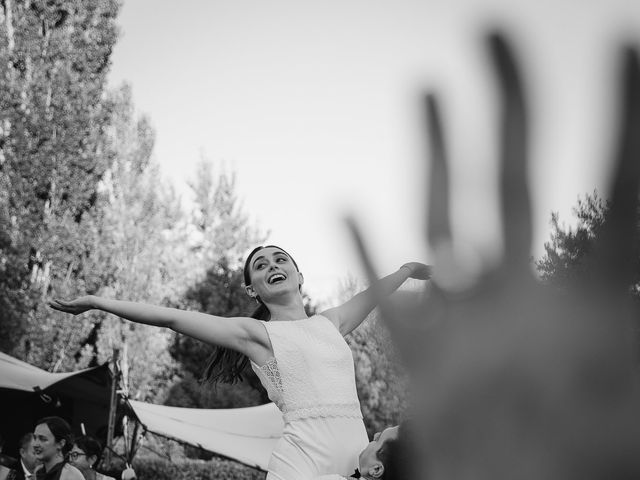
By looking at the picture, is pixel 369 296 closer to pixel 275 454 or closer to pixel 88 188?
pixel 275 454

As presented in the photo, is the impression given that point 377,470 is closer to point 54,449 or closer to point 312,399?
point 312,399

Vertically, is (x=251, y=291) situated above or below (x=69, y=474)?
above

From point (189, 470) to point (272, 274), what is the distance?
1577 centimetres

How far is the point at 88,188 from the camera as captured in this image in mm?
17016

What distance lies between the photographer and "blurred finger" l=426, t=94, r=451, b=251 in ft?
1.61

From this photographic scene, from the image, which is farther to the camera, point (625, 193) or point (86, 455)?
point (86, 455)

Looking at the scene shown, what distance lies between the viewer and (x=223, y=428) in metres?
12.4

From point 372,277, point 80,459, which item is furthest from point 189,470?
point 372,277

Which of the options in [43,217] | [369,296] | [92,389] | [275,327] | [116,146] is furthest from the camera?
[116,146]

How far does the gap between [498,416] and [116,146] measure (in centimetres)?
2085

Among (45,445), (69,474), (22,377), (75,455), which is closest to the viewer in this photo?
(69,474)

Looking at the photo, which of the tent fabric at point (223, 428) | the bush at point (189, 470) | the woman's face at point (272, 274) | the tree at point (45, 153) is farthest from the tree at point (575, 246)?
the bush at point (189, 470)

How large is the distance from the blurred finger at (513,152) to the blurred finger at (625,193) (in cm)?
5

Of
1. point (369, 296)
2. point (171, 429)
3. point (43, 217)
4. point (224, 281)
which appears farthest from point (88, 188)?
point (369, 296)
